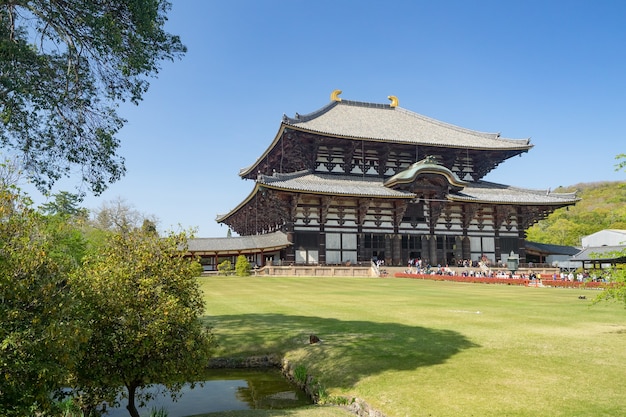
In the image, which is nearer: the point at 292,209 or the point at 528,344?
the point at 528,344

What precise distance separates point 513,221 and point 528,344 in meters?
41.9

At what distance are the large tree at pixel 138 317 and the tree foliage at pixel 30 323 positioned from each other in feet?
2.93

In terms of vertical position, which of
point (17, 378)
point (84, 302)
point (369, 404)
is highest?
point (84, 302)

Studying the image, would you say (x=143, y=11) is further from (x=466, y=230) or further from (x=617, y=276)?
(x=466, y=230)

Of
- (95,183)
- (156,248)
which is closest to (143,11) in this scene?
(95,183)

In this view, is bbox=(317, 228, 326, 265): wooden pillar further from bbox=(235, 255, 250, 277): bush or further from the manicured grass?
the manicured grass

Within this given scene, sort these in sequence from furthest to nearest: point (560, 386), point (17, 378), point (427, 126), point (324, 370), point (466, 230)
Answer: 1. point (427, 126)
2. point (466, 230)
3. point (324, 370)
4. point (560, 386)
5. point (17, 378)

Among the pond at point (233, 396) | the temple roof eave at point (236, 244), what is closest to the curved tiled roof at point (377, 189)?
the temple roof eave at point (236, 244)

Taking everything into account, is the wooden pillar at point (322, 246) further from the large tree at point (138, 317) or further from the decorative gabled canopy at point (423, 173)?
the large tree at point (138, 317)

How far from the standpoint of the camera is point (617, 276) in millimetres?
11375

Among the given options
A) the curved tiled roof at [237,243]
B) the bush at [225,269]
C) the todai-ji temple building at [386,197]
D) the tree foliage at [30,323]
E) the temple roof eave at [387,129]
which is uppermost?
the temple roof eave at [387,129]

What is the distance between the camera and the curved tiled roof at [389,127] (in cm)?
4658

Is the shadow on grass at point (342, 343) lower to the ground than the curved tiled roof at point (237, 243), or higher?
lower

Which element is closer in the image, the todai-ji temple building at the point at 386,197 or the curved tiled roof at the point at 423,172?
the todai-ji temple building at the point at 386,197
